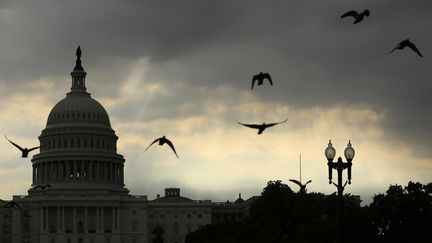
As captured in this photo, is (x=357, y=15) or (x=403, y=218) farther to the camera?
(x=403, y=218)

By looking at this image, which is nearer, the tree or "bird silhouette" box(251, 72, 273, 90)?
"bird silhouette" box(251, 72, 273, 90)

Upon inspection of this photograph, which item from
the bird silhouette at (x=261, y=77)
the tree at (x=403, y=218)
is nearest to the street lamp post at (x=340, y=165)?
the bird silhouette at (x=261, y=77)

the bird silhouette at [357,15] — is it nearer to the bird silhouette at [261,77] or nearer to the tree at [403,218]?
the bird silhouette at [261,77]

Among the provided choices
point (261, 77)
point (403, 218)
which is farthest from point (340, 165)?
point (403, 218)

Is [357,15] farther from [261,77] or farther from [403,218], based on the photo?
[403,218]

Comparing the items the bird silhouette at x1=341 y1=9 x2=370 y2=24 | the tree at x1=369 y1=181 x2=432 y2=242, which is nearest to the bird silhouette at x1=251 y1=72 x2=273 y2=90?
the bird silhouette at x1=341 y1=9 x2=370 y2=24

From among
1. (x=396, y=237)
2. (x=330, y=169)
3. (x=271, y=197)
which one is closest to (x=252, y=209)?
(x=271, y=197)

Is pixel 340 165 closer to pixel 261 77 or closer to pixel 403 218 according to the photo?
pixel 261 77

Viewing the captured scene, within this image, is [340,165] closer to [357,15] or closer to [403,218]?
[357,15]

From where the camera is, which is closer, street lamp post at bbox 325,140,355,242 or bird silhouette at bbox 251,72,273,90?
bird silhouette at bbox 251,72,273,90

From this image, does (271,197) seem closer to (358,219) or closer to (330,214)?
(330,214)

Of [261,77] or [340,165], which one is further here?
[340,165]

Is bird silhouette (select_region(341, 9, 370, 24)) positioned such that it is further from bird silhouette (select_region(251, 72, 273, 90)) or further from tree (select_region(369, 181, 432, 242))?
tree (select_region(369, 181, 432, 242))

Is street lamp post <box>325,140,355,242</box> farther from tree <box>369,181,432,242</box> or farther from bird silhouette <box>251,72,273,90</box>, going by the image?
tree <box>369,181,432,242</box>
